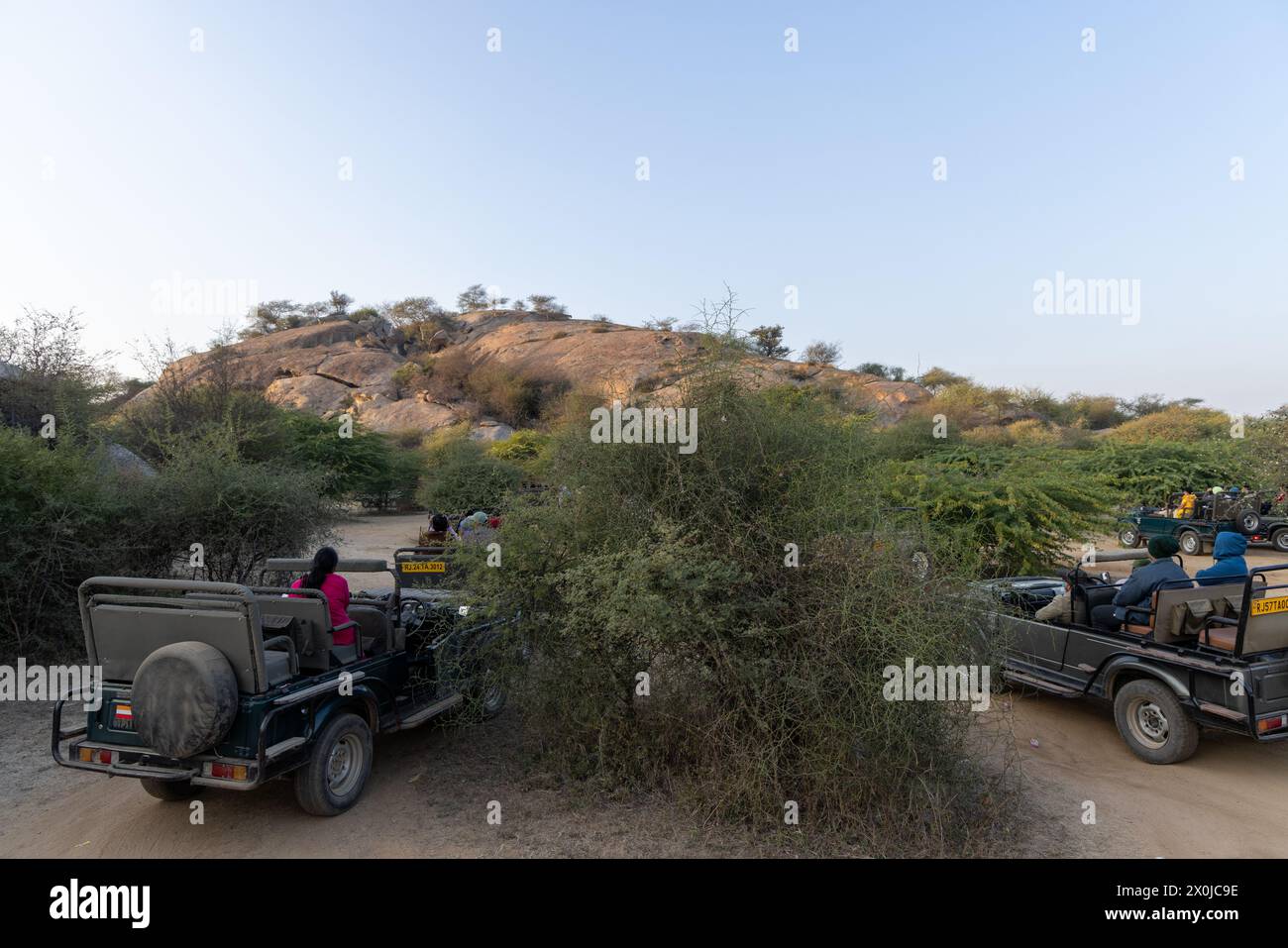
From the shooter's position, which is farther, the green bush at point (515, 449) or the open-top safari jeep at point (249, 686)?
the green bush at point (515, 449)

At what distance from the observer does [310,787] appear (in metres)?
4.41

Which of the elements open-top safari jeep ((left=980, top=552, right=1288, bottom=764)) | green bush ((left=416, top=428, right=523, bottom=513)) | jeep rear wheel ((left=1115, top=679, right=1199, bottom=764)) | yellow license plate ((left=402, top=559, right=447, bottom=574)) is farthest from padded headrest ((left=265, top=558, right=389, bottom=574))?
green bush ((left=416, top=428, right=523, bottom=513))

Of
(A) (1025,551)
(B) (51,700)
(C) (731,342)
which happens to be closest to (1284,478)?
(A) (1025,551)

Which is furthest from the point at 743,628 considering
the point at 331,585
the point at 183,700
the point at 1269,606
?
the point at 1269,606

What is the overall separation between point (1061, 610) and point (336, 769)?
5.90 m

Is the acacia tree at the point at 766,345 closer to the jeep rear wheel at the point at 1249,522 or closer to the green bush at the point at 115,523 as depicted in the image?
the green bush at the point at 115,523

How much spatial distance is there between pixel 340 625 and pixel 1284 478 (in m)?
22.2

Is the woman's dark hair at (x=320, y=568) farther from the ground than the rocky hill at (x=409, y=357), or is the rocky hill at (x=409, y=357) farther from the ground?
the rocky hill at (x=409, y=357)

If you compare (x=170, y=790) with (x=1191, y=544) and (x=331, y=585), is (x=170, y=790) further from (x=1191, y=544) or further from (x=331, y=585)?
(x=1191, y=544)

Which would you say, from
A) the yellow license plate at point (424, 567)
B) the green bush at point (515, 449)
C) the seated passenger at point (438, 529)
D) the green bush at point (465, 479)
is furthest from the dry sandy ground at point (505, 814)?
the green bush at point (515, 449)

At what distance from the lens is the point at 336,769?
15.5ft

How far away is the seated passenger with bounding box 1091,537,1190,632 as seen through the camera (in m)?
5.84

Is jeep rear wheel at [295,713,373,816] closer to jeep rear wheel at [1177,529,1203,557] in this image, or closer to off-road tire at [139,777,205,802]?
off-road tire at [139,777,205,802]

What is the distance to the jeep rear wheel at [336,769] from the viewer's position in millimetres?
4422
